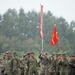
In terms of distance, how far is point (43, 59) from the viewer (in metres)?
22.1

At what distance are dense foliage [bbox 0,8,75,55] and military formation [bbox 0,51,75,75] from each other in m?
36.2

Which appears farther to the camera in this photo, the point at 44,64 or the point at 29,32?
the point at 29,32

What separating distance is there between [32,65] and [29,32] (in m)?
47.9

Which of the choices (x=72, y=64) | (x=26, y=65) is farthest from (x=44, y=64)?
(x=72, y=64)

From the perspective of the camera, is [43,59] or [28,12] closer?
[43,59]

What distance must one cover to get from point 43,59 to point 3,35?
40898 mm

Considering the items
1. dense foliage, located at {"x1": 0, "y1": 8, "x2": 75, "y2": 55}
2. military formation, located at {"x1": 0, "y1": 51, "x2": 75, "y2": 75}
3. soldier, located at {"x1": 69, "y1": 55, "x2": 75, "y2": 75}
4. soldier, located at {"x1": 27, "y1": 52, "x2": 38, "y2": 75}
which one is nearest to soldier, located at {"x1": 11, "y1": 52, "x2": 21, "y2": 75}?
military formation, located at {"x1": 0, "y1": 51, "x2": 75, "y2": 75}

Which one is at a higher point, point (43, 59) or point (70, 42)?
point (70, 42)

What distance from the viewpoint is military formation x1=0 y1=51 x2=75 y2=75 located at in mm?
20016

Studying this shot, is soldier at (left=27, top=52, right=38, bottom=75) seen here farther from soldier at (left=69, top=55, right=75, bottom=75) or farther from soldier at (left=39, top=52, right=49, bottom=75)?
soldier at (left=69, top=55, right=75, bottom=75)

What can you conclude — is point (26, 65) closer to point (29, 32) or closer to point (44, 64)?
point (44, 64)

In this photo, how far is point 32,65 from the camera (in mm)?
21062

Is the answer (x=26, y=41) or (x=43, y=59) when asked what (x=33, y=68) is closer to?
(x=43, y=59)

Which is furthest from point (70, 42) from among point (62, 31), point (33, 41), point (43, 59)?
point (43, 59)
